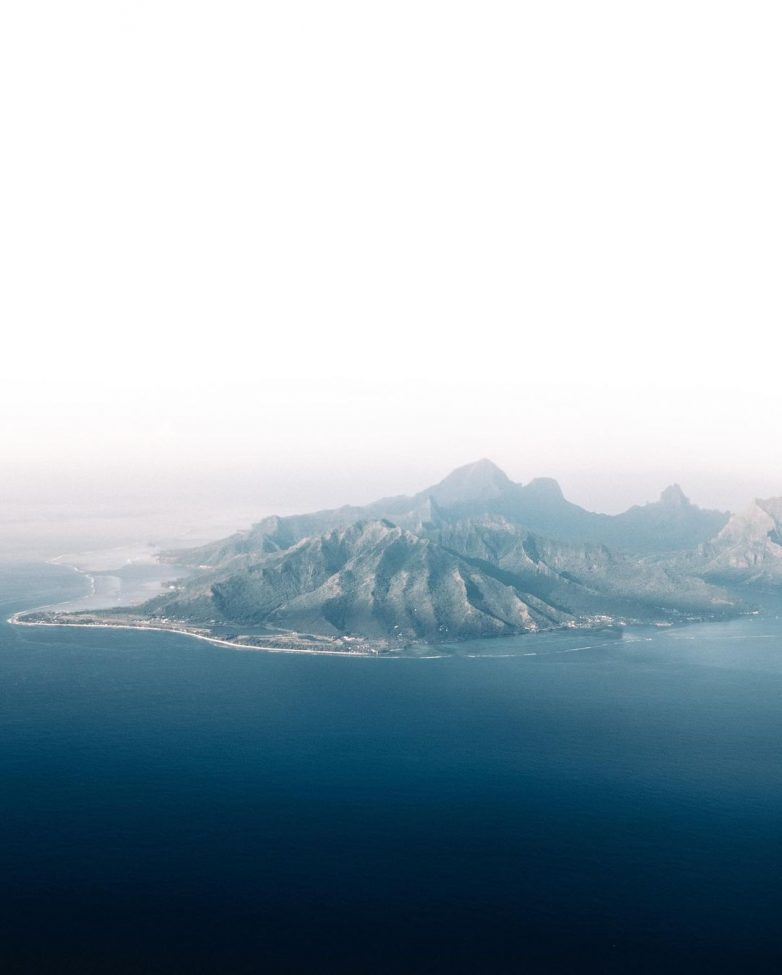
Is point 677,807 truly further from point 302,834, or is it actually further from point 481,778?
point 302,834

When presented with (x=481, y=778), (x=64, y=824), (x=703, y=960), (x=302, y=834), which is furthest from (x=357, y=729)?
(x=703, y=960)

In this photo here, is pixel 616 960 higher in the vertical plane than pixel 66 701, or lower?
lower

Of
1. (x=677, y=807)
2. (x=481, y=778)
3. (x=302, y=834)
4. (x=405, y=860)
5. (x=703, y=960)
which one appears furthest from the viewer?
(x=481, y=778)

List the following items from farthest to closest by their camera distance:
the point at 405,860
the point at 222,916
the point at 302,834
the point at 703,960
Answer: the point at 302,834 < the point at 405,860 < the point at 222,916 < the point at 703,960

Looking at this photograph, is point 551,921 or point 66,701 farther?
point 66,701

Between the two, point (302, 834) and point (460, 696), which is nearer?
point (302, 834)

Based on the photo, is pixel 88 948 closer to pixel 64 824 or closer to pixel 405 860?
pixel 64 824

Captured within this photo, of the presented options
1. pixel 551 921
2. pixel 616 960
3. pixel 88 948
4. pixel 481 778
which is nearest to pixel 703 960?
pixel 616 960
